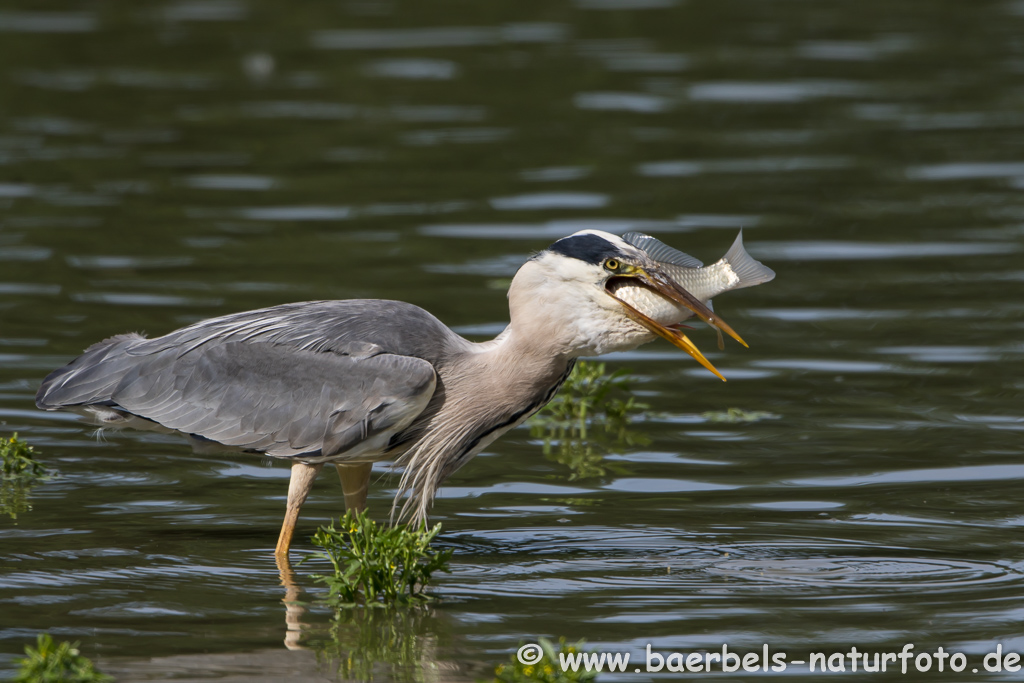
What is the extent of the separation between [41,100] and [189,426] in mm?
14093

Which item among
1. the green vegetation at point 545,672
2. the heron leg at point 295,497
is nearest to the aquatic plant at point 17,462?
the heron leg at point 295,497

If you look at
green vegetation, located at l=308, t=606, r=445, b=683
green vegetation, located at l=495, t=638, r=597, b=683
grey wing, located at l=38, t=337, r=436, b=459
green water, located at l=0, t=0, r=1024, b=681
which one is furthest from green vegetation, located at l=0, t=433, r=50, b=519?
green vegetation, located at l=495, t=638, r=597, b=683

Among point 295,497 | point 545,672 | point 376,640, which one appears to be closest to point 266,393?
point 295,497

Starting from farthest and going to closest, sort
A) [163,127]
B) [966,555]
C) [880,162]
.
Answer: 1. [163,127]
2. [880,162]
3. [966,555]

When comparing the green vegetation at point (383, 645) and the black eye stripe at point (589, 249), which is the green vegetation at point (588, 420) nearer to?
the black eye stripe at point (589, 249)

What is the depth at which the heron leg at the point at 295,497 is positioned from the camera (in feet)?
23.7

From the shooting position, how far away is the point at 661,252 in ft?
22.4

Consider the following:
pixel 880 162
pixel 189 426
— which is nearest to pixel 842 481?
pixel 189 426

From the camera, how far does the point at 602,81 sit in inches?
822

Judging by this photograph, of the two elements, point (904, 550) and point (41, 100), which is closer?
point (904, 550)

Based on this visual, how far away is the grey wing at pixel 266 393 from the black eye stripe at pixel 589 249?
930 mm

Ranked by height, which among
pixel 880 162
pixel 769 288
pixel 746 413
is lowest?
pixel 746 413

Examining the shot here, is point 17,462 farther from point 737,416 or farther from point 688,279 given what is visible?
point 737,416

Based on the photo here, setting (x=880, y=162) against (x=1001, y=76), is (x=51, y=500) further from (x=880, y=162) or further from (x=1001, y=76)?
(x=1001, y=76)
